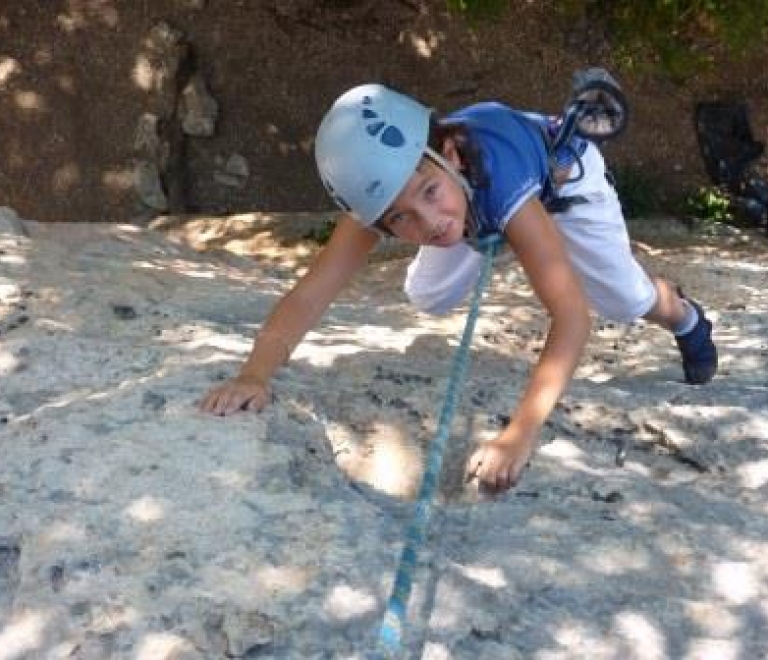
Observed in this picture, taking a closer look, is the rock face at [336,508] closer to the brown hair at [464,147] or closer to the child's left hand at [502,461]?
the child's left hand at [502,461]

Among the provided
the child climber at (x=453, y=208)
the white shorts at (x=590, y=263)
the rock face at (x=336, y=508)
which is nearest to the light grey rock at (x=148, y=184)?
the rock face at (x=336, y=508)

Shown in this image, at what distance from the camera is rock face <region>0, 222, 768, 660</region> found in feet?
5.90

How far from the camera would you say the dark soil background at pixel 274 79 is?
6863 mm

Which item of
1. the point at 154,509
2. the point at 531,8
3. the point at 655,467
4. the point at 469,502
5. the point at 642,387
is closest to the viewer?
the point at 154,509

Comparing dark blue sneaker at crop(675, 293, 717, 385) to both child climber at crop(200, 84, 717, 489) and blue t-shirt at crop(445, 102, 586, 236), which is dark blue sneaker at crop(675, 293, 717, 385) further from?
blue t-shirt at crop(445, 102, 586, 236)

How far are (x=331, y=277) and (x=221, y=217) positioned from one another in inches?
174

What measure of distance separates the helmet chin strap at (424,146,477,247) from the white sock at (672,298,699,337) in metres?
0.92

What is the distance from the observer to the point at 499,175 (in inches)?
97.3

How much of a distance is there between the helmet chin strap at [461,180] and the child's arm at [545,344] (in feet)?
0.25

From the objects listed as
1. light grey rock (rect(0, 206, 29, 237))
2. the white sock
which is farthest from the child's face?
light grey rock (rect(0, 206, 29, 237))

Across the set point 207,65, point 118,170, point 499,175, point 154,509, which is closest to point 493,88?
point 207,65

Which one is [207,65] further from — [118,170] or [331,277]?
[331,277]

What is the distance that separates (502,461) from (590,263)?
0.93 metres

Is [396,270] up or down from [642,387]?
down
